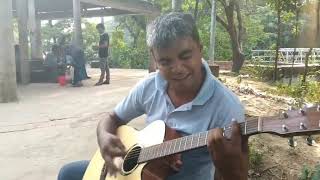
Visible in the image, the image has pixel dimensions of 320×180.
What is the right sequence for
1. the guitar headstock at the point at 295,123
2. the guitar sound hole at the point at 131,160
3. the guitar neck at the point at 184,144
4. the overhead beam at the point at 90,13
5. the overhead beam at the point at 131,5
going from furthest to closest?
the overhead beam at the point at 90,13
the overhead beam at the point at 131,5
the guitar sound hole at the point at 131,160
the guitar neck at the point at 184,144
the guitar headstock at the point at 295,123

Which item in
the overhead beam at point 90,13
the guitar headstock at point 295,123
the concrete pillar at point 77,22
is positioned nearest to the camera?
the guitar headstock at point 295,123

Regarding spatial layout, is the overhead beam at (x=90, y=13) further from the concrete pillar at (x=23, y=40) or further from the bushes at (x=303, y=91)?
the bushes at (x=303, y=91)

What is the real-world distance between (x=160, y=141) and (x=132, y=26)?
26.0 meters

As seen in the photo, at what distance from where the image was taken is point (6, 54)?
8.59 m

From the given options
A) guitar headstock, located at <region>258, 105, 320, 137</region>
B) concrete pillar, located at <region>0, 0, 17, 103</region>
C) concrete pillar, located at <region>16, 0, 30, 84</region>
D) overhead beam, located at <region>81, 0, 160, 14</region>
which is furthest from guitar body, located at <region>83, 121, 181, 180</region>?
overhead beam, located at <region>81, 0, 160, 14</region>

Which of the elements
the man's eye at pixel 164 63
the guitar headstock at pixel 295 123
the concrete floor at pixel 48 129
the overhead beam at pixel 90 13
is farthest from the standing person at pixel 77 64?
the guitar headstock at pixel 295 123

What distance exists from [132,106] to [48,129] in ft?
13.3

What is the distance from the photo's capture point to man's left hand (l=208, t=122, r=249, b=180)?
1650mm

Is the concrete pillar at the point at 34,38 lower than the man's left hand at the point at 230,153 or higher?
higher

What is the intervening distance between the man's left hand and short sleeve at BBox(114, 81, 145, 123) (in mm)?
730

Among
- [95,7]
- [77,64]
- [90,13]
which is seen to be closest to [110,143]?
[77,64]

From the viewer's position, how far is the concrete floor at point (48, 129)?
4605mm

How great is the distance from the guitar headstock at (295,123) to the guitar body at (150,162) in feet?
1.69

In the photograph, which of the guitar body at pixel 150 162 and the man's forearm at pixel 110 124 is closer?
the guitar body at pixel 150 162
